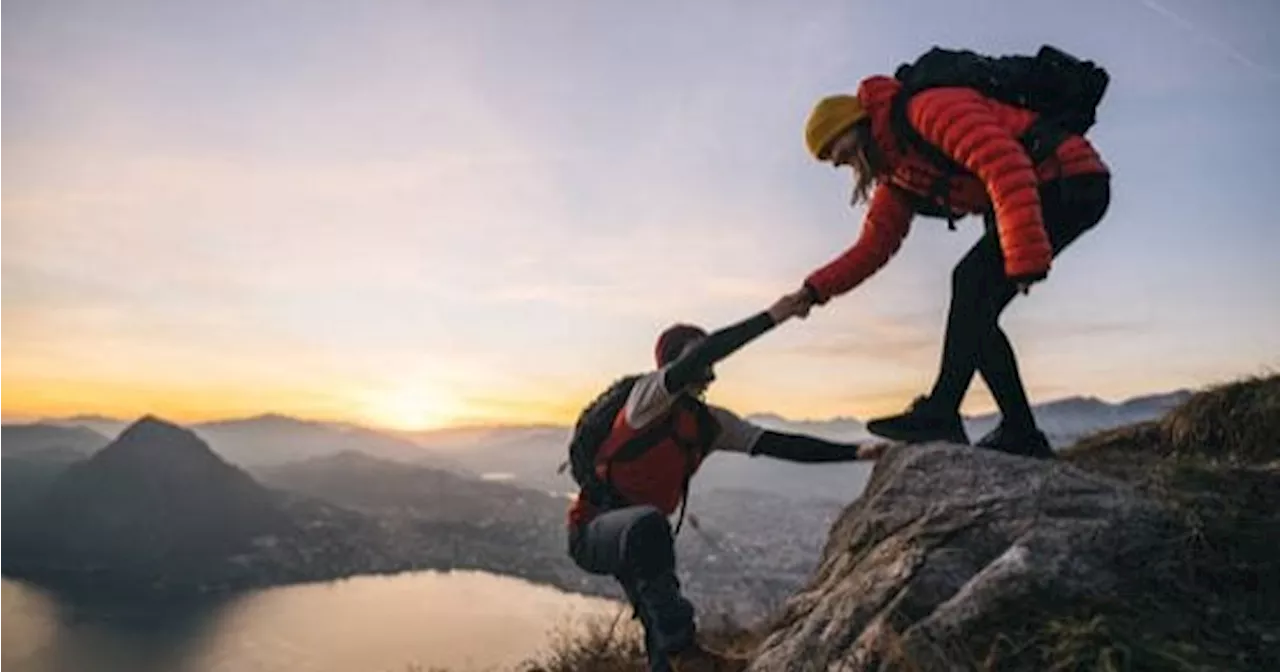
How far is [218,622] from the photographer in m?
160

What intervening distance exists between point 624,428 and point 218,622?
17999 centimetres

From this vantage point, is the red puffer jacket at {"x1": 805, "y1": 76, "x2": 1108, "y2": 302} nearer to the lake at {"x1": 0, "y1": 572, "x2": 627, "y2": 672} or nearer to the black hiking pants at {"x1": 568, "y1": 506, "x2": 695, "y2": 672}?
the black hiking pants at {"x1": 568, "y1": 506, "x2": 695, "y2": 672}

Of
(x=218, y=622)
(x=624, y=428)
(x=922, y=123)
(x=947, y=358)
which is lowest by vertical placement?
(x=218, y=622)

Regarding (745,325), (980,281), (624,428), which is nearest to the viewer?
(980,281)

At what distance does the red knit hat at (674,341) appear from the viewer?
6.02 meters

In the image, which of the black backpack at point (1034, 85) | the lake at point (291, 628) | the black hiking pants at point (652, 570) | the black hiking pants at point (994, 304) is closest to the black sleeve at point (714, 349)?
the black hiking pants at point (652, 570)

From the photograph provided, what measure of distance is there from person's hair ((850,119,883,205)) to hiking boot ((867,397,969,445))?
1.36 m

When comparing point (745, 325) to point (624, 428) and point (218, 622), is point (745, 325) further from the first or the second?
point (218, 622)

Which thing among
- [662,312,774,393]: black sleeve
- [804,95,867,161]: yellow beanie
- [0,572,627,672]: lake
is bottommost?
[0,572,627,672]: lake

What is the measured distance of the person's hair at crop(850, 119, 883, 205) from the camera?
202 inches

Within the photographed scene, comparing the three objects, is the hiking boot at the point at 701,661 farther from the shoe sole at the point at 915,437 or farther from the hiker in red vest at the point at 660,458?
the shoe sole at the point at 915,437

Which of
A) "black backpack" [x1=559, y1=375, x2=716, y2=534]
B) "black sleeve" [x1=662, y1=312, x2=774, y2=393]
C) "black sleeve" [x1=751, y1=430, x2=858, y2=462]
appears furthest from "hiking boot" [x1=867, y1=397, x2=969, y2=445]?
"black backpack" [x1=559, y1=375, x2=716, y2=534]

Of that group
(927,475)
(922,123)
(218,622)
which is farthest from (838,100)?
(218,622)

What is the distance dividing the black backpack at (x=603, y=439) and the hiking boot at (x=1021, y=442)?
185 centimetres
